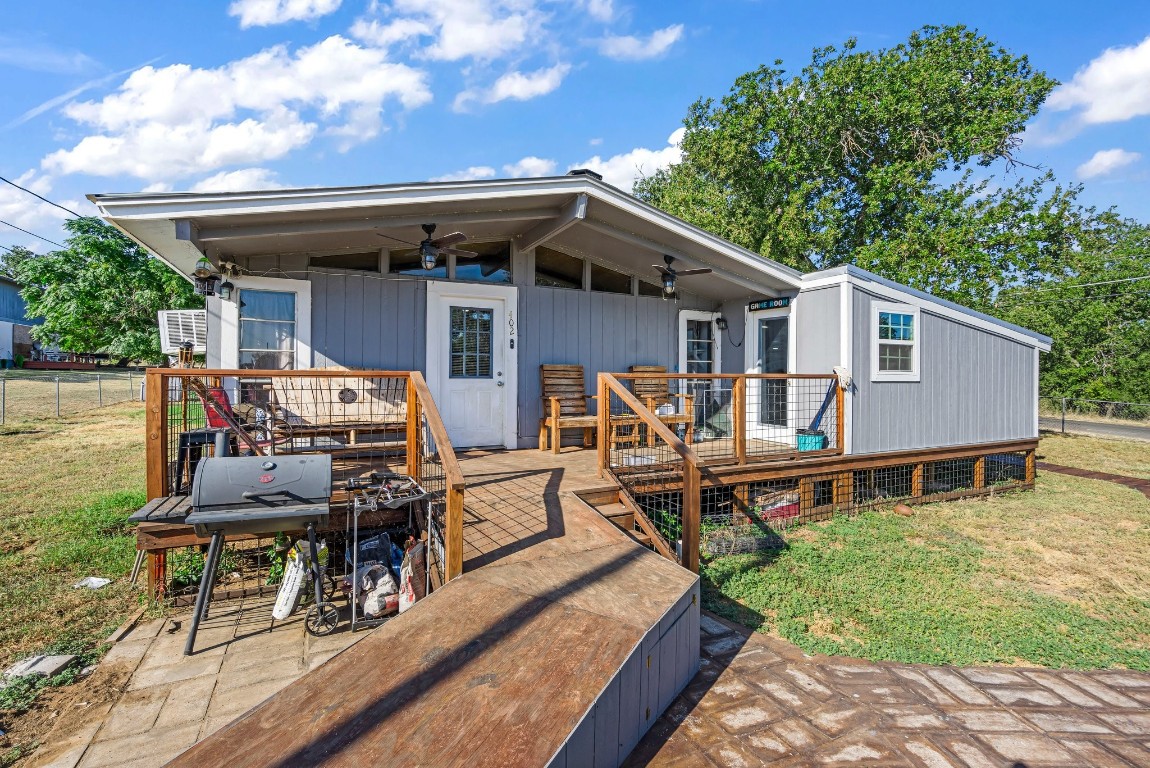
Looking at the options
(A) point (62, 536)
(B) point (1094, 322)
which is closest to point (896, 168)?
(B) point (1094, 322)

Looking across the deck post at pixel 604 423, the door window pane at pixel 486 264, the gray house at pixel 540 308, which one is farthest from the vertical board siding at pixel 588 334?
the deck post at pixel 604 423

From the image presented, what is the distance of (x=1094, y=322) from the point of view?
20.6 metres

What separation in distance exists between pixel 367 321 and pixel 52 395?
57.7 feet

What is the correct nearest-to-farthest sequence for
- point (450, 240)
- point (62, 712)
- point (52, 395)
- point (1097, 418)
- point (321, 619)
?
point (62, 712)
point (321, 619)
point (450, 240)
point (52, 395)
point (1097, 418)

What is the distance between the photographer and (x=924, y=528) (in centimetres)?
578

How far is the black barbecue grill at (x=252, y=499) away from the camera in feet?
9.50

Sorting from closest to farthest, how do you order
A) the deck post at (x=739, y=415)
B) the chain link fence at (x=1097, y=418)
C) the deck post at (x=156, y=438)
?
the deck post at (x=156, y=438), the deck post at (x=739, y=415), the chain link fence at (x=1097, y=418)

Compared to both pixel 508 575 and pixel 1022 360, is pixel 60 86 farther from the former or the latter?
pixel 1022 360

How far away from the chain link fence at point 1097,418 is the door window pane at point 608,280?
43.7ft

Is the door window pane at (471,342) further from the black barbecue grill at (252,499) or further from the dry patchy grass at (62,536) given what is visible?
the dry patchy grass at (62,536)

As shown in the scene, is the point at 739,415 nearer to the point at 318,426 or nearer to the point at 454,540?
the point at 454,540

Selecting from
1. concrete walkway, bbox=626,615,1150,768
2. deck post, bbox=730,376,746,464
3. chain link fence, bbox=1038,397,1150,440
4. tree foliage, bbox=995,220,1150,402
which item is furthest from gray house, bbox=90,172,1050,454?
tree foliage, bbox=995,220,1150,402

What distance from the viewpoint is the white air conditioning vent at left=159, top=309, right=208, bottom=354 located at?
9.37m

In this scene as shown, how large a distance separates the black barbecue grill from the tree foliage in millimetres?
24723
